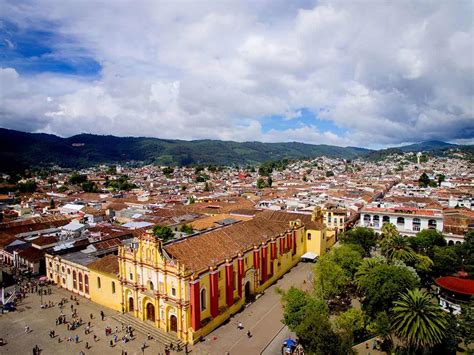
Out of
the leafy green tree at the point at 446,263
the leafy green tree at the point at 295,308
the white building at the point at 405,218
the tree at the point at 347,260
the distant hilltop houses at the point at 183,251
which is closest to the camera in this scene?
the leafy green tree at the point at 295,308

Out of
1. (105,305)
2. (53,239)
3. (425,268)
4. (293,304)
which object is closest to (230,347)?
(293,304)

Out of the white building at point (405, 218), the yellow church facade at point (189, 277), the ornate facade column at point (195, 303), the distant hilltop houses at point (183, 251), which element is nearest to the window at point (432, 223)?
the white building at point (405, 218)

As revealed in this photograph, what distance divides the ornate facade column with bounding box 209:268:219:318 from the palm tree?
16238mm

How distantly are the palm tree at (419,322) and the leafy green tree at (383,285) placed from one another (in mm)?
3291

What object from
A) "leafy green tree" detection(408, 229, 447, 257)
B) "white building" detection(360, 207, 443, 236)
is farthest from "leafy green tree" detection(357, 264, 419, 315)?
"white building" detection(360, 207, 443, 236)

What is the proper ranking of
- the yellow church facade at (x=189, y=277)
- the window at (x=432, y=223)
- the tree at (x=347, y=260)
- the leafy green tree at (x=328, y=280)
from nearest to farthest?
the yellow church facade at (x=189, y=277) → the leafy green tree at (x=328, y=280) → the tree at (x=347, y=260) → the window at (x=432, y=223)

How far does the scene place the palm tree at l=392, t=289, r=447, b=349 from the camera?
2442 centimetres

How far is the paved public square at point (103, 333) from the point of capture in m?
30.0

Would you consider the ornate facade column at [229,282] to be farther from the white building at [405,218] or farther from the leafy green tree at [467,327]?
the white building at [405,218]

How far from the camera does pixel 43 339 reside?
105ft

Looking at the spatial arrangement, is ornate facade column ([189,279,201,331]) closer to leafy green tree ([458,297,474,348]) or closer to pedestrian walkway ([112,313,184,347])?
pedestrian walkway ([112,313,184,347])

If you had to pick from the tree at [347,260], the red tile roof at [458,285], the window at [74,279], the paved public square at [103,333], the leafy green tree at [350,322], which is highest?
the tree at [347,260]

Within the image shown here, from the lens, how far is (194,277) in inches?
1192

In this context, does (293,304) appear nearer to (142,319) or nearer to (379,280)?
(379,280)
